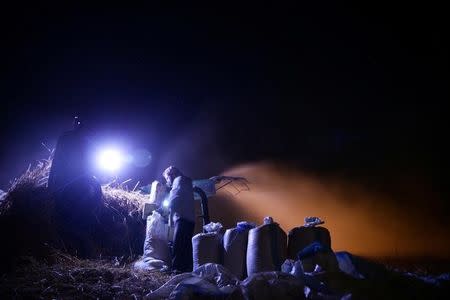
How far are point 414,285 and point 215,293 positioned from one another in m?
1.72

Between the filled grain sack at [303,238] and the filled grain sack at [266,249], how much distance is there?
152mm

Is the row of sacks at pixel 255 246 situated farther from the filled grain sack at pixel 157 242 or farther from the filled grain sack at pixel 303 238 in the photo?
the filled grain sack at pixel 157 242

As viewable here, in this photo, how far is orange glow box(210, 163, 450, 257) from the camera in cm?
1234

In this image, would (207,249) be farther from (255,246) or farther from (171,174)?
(171,174)


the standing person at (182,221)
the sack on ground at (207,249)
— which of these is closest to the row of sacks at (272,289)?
the sack on ground at (207,249)

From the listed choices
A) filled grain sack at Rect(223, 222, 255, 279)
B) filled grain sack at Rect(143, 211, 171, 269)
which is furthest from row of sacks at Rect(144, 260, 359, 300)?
filled grain sack at Rect(143, 211, 171, 269)

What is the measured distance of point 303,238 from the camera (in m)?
5.15

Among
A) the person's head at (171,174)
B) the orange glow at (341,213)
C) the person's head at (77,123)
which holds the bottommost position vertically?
the orange glow at (341,213)

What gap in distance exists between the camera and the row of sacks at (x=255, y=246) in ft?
16.2

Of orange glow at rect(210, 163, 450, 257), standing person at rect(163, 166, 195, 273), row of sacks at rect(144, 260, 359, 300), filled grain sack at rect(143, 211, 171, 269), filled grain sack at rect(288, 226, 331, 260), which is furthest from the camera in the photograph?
orange glow at rect(210, 163, 450, 257)

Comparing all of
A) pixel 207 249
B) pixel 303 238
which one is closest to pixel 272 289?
pixel 303 238

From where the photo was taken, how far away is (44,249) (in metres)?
6.00

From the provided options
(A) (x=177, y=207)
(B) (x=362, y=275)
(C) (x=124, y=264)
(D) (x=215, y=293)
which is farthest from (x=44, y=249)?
(B) (x=362, y=275)

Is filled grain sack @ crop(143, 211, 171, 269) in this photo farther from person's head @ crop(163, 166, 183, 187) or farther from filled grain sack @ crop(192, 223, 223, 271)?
filled grain sack @ crop(192, 223, 223, 271)
